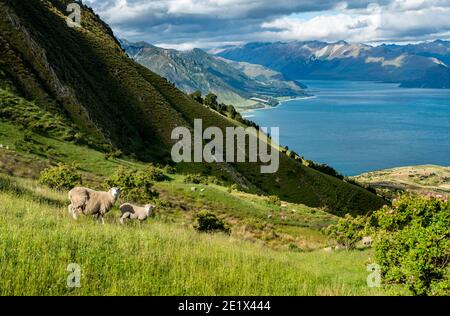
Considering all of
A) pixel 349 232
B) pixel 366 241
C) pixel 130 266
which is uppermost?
pixel 130 266

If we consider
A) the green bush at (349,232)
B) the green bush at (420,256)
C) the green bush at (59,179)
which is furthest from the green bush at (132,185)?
the green bush at (420,256)

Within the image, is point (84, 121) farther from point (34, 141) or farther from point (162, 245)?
point (162, 245)

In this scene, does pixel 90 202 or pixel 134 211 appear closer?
pixel 90 202

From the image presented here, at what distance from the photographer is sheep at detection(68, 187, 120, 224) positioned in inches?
625

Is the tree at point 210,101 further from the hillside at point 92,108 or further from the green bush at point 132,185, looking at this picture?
the green bush at point 132,185

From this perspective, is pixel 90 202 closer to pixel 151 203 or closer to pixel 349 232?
pixel 349 232

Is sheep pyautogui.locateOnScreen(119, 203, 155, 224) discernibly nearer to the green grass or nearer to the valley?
the valley

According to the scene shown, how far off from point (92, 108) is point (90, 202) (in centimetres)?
7028

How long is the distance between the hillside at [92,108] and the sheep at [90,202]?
3483 centimetres

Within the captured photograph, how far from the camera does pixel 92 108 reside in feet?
270

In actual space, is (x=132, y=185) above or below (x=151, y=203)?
above

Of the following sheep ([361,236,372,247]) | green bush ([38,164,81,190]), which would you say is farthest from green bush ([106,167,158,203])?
sheep ([361,236,372,247])

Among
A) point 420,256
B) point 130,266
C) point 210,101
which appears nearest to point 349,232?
point 420,256

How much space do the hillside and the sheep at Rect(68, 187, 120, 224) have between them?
114 ft
